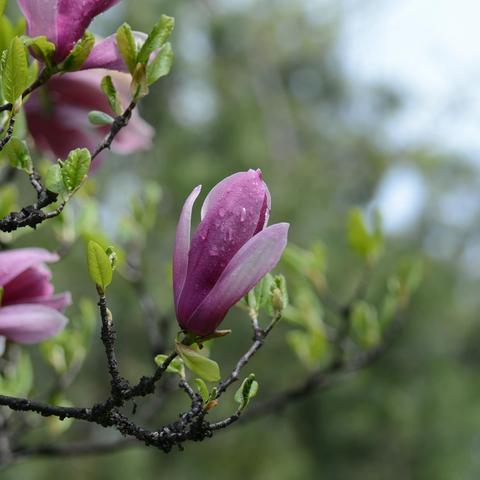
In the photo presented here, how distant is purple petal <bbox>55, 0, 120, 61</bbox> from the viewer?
457 mm

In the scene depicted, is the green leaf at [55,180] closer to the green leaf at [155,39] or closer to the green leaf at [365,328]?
the green leaf at [155,39]

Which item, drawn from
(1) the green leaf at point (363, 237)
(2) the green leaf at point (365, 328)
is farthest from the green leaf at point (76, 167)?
(2) the green leaf at point (365, 328)

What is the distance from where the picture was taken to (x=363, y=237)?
2.65 feet

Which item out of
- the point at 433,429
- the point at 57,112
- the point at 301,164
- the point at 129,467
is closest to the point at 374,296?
the point at 433,429

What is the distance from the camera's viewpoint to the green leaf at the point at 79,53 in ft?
1.50

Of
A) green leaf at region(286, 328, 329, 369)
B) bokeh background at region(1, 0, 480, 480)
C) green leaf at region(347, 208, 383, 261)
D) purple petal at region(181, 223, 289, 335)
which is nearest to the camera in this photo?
purple petal at region(181, 223, 289, 335)

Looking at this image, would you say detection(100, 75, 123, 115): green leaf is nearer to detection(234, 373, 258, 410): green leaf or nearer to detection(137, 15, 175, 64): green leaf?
detection(137, 15, 175, 64): green leaf

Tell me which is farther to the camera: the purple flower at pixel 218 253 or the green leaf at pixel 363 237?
the green leaf at pixel 363 237

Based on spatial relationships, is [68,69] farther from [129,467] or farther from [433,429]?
[433,429]

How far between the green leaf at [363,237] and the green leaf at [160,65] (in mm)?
361

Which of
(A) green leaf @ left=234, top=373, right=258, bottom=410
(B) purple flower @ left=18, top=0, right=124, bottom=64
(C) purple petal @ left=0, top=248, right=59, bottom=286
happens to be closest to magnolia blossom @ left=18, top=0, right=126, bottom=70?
(B) purple flower @ left=18, top=0, right=124, bottom=64

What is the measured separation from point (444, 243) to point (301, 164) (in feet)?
5.77

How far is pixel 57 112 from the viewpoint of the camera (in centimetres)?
60

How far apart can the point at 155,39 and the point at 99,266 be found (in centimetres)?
14
